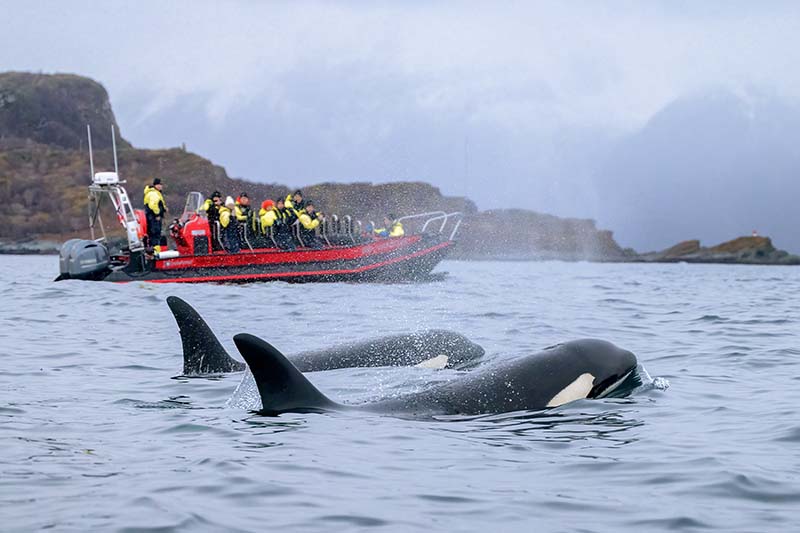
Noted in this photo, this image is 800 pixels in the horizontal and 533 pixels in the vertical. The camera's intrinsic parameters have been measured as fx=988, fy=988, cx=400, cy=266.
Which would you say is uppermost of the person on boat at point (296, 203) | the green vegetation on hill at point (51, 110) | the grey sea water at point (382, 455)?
the green vegetation on hill at point (51, 110)

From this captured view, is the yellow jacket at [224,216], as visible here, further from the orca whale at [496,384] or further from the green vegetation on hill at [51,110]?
the green vegetation on hill at [51,110]

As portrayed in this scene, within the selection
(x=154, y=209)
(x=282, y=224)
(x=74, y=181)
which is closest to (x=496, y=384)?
(x=154, y=209)

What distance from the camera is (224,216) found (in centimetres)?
2933

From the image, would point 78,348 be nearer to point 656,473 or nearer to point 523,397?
point 523,397

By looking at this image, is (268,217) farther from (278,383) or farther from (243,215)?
(278,383)

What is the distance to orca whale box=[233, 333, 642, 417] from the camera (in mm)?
7047

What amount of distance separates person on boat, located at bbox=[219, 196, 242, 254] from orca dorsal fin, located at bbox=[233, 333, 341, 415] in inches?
887

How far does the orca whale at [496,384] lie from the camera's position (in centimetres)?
705

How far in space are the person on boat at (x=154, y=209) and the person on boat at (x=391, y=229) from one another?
10240 millimetres

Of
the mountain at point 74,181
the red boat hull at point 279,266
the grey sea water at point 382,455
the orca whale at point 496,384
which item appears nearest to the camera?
the grey sea water at point 382,455

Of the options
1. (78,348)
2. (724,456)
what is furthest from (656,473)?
(78,348)

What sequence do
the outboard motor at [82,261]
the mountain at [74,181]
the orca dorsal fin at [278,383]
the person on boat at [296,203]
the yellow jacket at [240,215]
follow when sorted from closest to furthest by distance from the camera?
the orca dorsal fin at [278,383]
the outboard motor at [82,261]
the yellow jacket at [240,215]
the person on boat at [296,203]
the mountain at [74,181]

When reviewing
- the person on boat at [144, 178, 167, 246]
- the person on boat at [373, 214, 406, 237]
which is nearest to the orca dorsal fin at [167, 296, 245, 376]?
the person on boat at [144, 178, 167, 246]

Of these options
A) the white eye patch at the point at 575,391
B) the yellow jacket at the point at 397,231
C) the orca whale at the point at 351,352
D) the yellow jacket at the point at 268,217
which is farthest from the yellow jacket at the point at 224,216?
the white eye patch at the point at 575,391
